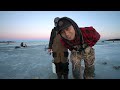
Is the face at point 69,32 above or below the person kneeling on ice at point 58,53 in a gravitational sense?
above

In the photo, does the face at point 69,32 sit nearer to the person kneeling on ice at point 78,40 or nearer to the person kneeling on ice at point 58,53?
the person kneeling on ice at point 78,40

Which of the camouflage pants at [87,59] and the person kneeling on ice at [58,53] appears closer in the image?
the camouflage pants at [87,59]

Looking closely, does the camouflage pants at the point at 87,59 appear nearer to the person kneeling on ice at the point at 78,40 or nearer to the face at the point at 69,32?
the person kneeling on ice at the point at 78,40

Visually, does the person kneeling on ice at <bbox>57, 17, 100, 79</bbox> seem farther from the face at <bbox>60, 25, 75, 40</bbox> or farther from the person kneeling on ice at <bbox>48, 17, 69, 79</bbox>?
the person kneeling on ice at <bbox>48, 17, 69, 79</bbox>

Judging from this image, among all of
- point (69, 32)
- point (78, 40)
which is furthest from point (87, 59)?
point (69, 32)

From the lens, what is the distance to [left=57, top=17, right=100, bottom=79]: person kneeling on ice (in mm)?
2526

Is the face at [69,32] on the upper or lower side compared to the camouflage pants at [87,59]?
upper

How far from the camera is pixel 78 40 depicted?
2.55 metres

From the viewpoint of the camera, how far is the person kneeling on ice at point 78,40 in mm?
2526

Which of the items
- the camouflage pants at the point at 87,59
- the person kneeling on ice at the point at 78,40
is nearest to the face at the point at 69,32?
the person kneeling on ice at the point at 78,40

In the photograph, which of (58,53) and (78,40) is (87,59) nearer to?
(78,40)

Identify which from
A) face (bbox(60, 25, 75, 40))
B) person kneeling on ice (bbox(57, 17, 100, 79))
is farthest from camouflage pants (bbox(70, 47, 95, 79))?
face (bbox(60, 25, 75, 40))
